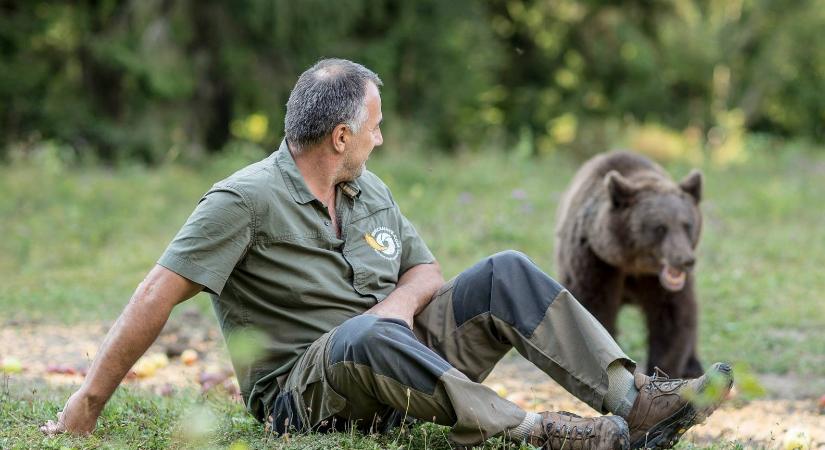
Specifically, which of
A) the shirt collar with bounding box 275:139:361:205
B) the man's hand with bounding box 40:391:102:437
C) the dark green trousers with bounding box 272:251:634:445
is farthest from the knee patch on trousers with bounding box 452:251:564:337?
the man's hand with bounding box 40:391:102:437

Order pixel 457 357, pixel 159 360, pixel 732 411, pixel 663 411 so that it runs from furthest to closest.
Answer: pixel 159 360
pixel 732 411
pixel 457 357
pixel 663 411

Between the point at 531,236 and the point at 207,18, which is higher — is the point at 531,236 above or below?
below

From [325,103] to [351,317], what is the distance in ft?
2.75

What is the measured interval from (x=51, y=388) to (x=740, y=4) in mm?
22150

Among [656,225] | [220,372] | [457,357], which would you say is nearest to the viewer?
[457,357]

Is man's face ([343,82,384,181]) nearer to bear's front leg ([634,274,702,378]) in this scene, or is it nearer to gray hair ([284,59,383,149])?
gray hair ([284,59,383,149])

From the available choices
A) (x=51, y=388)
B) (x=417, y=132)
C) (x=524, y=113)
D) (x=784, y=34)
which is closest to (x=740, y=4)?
(x=784, y=34)

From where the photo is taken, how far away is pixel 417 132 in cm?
1662

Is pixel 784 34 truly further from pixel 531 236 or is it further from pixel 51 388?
pixel 51 388

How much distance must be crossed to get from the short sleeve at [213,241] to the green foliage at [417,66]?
7502 mm

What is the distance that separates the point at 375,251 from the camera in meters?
4.22

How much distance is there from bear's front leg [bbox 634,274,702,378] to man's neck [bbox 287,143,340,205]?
3.27 metres

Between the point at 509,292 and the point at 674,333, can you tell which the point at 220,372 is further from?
the point at 674,333

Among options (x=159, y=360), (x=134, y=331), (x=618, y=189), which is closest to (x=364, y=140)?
(x=134, y=331)
